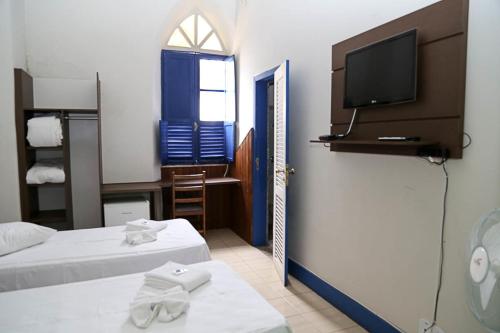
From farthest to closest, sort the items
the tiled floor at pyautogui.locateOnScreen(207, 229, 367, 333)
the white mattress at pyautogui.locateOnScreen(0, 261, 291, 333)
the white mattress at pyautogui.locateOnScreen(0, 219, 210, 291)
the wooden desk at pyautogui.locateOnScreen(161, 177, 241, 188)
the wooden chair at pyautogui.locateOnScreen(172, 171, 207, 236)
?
the wooden desk at pyautogui.locateOnScreen(161, 177, 241, 188), the wooden chair at pyautogui.locateOnScreen(172, 171, 207, 236), the tiled floor at pyautogui.locateOnScreen(207, 229, 367, 333), the white mattress at pyautogui.locateOnScreen(0, 219, 210, 291), the white mattress at pyautogui.locateOnScreen(0, 261, 291, 333)

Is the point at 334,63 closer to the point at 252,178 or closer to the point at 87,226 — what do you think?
the point at 252,178

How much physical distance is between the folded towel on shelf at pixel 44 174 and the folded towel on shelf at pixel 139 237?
1.38m

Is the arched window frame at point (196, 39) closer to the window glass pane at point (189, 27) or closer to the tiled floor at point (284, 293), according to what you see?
the window glass pane at point (189, 27)

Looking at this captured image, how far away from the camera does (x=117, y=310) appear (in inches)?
62.2

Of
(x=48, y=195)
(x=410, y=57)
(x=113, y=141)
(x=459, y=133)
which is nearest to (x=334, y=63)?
(x=410, y=57)

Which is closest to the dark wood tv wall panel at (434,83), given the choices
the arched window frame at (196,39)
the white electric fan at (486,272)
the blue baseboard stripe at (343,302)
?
the white electric fan at (486,272)

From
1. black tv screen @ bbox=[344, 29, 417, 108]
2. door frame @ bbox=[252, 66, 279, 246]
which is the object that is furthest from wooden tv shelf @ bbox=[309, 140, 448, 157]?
door frame @ bbox=[252, 66, 279, 246]

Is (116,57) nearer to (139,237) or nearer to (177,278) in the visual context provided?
(139,237)

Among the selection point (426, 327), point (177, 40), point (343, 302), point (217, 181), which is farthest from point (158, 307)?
point (177, 40)

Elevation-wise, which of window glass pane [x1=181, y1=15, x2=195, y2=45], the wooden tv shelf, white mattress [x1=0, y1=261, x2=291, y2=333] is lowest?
white mattress [x1=0, y1=261, x2=291, y2=333]

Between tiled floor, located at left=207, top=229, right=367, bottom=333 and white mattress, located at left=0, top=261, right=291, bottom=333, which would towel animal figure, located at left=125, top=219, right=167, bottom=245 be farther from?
tiled floor, located at left=207, top=229, right=367, bottom=333

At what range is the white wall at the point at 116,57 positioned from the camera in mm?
3912

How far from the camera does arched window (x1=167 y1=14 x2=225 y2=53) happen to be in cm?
471

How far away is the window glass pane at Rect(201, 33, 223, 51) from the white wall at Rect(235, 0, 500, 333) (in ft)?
3.96
